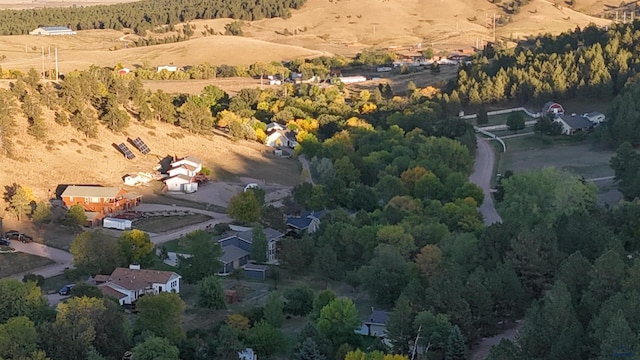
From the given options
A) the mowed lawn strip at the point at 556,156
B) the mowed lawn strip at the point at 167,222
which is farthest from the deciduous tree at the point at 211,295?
the mowed lawn strip at the point at 556,156

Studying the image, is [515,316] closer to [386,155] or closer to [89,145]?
[386,155]

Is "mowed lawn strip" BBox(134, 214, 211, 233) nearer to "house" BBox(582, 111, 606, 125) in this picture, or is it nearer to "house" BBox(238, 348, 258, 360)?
"house" BBox(238, 348, 258, 360)

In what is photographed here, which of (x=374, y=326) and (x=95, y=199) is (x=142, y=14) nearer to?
(x=95, y=199)

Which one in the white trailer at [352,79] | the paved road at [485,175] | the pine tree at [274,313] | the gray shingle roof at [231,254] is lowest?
the white trailer at [352,79]

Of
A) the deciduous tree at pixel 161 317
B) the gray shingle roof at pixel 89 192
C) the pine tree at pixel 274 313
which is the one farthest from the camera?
the gray shingle roof at pixel 89 192

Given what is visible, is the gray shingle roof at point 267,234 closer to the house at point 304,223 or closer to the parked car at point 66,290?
the house at point 304,223

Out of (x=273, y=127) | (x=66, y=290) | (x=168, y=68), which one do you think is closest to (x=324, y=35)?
(x=168, y=68)

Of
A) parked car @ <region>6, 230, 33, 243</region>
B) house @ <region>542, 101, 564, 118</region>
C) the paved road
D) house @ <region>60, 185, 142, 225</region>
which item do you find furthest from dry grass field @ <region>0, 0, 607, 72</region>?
parked car @ <region>6, 230, 33, 243</region>
